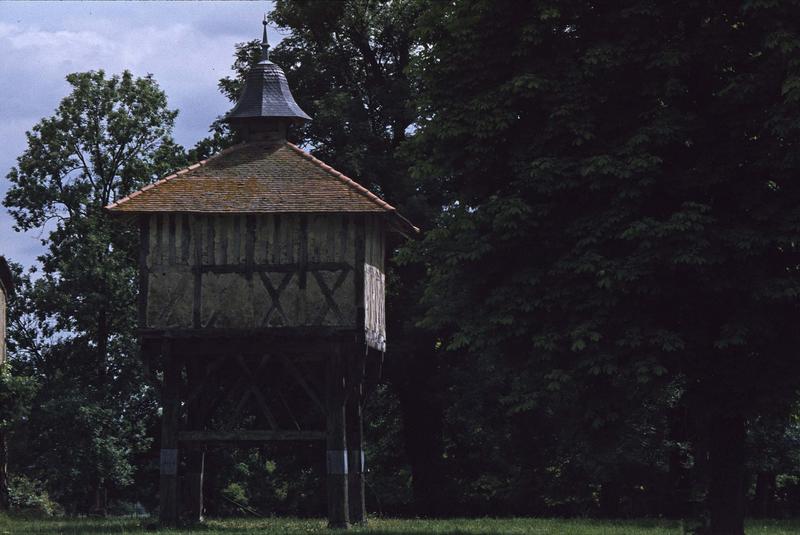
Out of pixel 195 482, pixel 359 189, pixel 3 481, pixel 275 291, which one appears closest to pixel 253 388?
pixel 275 291

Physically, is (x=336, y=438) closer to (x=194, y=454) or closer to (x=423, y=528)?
(x=423, y=528)

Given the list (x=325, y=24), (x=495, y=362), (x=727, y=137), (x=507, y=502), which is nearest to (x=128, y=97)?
(x=325, y=24)

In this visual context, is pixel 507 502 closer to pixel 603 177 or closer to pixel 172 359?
pixel 172 359

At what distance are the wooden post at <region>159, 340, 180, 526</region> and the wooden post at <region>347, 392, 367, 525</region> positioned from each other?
381 centimetres

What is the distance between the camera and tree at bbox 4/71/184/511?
126 ft

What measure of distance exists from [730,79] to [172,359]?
13141 mm

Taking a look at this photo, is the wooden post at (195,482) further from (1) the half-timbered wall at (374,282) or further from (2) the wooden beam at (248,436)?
(1) the half-timbered wall at (374,282)

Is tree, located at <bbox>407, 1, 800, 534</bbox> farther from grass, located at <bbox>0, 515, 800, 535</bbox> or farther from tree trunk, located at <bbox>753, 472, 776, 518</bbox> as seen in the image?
tree trunk, located at <bbox>753, 472, 776, 518</bbox>

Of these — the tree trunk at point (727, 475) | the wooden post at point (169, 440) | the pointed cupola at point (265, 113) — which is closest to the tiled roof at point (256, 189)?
the pointed cupola at point (265, 113)

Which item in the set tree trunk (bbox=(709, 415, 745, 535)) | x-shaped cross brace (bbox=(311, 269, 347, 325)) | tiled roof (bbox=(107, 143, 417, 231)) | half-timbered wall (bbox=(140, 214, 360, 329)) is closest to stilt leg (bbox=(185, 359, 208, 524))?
half-timbered wall (bbox=(140, 214, 360, 329))

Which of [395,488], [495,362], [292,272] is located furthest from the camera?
[395,488]

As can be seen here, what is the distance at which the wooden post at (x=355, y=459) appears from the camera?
27672mm

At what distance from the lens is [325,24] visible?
121 ft

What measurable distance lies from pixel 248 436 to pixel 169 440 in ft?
5.50
